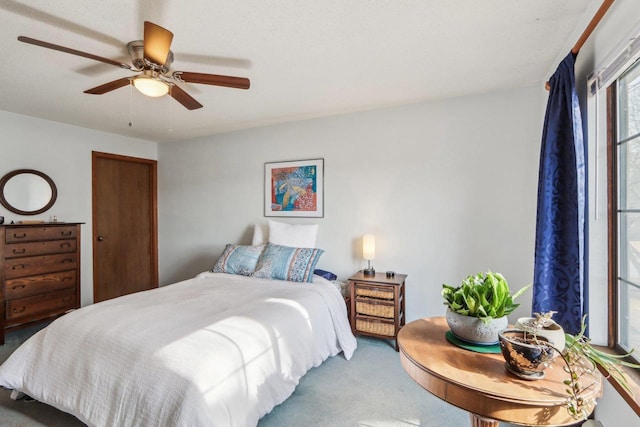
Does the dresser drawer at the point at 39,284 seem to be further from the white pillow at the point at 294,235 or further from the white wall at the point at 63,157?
the white pillow at the point at 294,235

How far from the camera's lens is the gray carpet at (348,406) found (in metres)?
1.89

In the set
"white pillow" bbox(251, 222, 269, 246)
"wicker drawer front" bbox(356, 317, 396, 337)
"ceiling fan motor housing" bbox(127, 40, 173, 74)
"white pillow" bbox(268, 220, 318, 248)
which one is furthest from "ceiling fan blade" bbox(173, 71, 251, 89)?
"wicker drawer front" bbox(356, 317, 396, 337)

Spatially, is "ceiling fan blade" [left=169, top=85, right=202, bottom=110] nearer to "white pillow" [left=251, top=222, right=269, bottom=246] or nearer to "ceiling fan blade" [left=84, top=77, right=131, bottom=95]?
"ceiling fan blade" [left=84, top=77, right=131, bottom=95]

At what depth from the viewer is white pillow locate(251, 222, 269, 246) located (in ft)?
12.0

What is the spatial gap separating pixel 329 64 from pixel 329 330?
207 centimetres

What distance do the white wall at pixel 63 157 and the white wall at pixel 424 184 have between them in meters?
1.86

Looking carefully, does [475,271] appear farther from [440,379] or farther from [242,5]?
[242,5]

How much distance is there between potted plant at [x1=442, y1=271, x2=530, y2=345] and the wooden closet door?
444 centimetres

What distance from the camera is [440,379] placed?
102 centimetres

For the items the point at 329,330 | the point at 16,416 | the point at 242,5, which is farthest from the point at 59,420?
the point at 242,5

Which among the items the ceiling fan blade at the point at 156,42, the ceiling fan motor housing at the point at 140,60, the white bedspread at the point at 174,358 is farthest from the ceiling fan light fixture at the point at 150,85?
the white bedspread at the point at 174,358

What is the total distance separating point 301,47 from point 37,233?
10.6 feet

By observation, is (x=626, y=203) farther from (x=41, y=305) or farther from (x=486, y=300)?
(x=41, y=305)

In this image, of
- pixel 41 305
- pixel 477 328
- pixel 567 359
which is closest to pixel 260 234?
pixel 41 305
